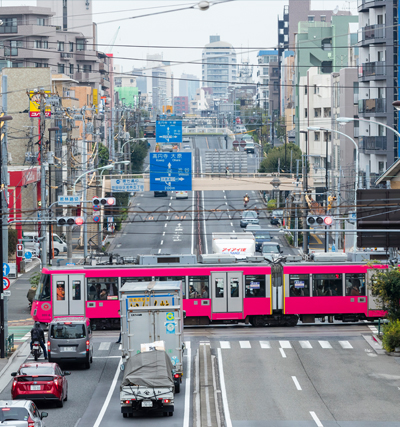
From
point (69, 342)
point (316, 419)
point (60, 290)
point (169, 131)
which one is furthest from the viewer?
point (169, 131)


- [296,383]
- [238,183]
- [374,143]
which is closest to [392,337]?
[296,383]

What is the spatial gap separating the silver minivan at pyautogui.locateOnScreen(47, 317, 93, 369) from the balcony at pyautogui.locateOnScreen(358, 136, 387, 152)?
40671 mm

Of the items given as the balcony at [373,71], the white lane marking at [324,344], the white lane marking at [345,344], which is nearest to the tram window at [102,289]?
the white lane marking at [324,344]

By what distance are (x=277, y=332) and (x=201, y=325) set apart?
13.7 ft

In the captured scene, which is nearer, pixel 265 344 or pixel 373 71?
pixel 265 344

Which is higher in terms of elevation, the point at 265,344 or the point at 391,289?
the point at 391,289

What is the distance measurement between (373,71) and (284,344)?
123 ft

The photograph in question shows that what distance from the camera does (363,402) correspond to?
22.8 m

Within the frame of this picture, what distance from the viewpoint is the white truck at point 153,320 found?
24.5 m

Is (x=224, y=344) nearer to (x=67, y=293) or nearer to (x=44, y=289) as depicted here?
(x=67, y=293)

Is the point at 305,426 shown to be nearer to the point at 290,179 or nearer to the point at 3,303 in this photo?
the point at 3,303

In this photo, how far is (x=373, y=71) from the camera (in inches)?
2517

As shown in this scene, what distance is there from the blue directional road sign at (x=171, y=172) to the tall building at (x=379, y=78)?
14897 millimetres

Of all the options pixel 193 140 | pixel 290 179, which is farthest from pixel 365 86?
pixel 193 140
